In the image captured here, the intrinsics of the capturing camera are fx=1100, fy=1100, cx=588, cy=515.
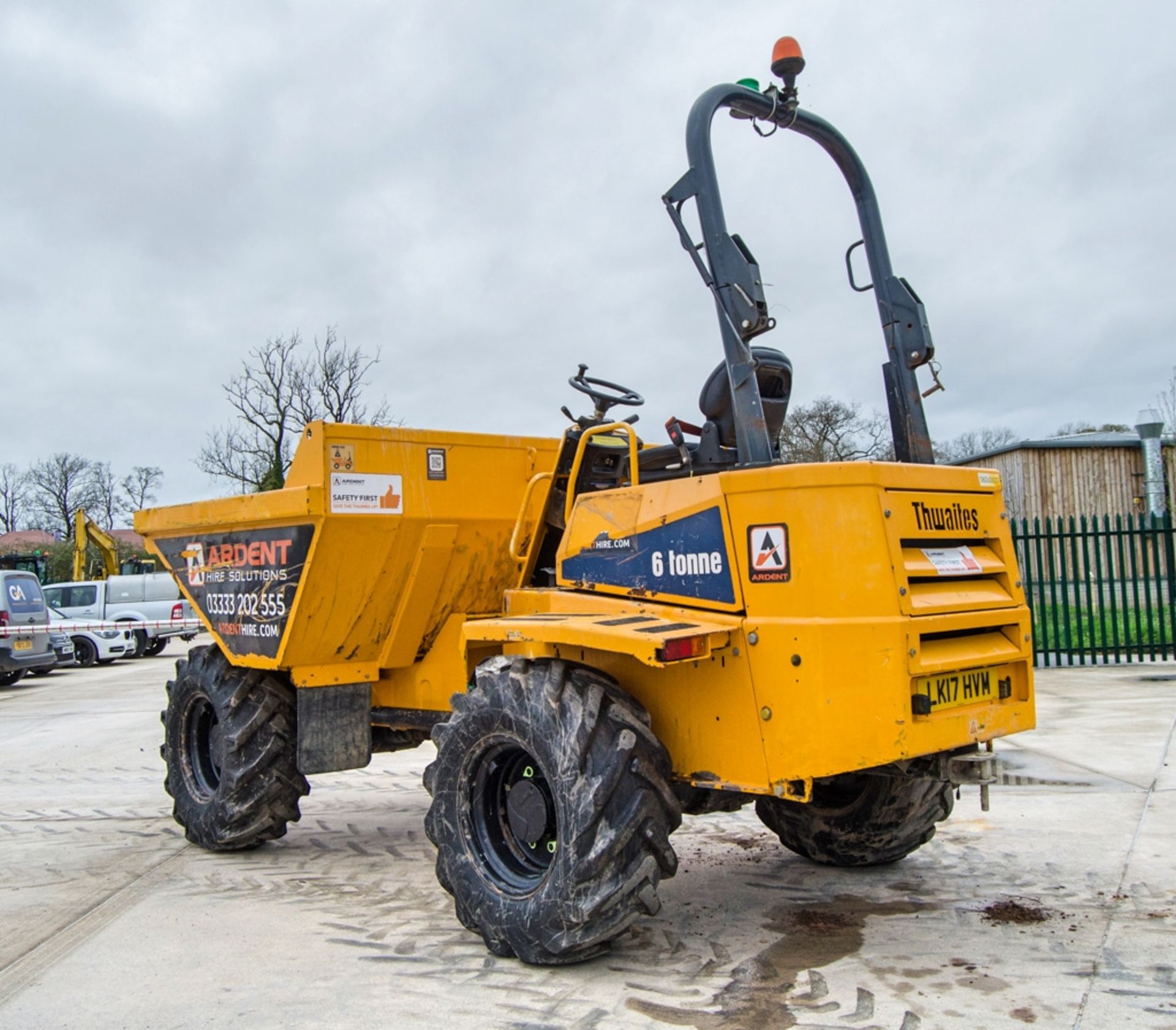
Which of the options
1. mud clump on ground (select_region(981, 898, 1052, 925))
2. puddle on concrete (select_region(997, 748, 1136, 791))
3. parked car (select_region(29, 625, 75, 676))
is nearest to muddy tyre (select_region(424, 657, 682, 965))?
mud clump on ground (select_region(981, 898, 1052, 925))

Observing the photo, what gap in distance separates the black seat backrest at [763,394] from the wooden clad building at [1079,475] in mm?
22460

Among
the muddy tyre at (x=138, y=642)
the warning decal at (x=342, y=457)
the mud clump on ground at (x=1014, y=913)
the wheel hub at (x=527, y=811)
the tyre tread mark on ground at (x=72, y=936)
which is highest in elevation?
the warning decal at (x=342, y=457)

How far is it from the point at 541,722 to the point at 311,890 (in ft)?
6.71

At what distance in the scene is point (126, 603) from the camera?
2355 centimetres

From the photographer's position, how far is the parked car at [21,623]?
17.0 meters

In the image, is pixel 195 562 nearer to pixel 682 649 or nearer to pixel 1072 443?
pixel 682 649

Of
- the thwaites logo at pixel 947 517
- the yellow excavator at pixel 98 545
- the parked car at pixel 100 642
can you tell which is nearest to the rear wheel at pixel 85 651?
the parked car at pixel 100 642

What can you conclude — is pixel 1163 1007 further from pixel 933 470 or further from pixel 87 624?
pixel 87 624

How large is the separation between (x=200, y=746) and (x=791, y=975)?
413 centimetres

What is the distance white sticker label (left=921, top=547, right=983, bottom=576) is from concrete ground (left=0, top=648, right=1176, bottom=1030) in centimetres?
146

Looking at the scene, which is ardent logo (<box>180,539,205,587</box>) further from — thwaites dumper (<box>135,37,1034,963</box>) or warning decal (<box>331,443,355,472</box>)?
warning decal (<box>331,443,355,472</box>)

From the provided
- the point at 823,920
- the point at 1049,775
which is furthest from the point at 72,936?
the point at 1049,775

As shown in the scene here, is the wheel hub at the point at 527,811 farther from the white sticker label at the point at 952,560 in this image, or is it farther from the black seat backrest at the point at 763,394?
the white sticker label at the point at 952,560

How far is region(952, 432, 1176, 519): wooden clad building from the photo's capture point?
83.3 feet
